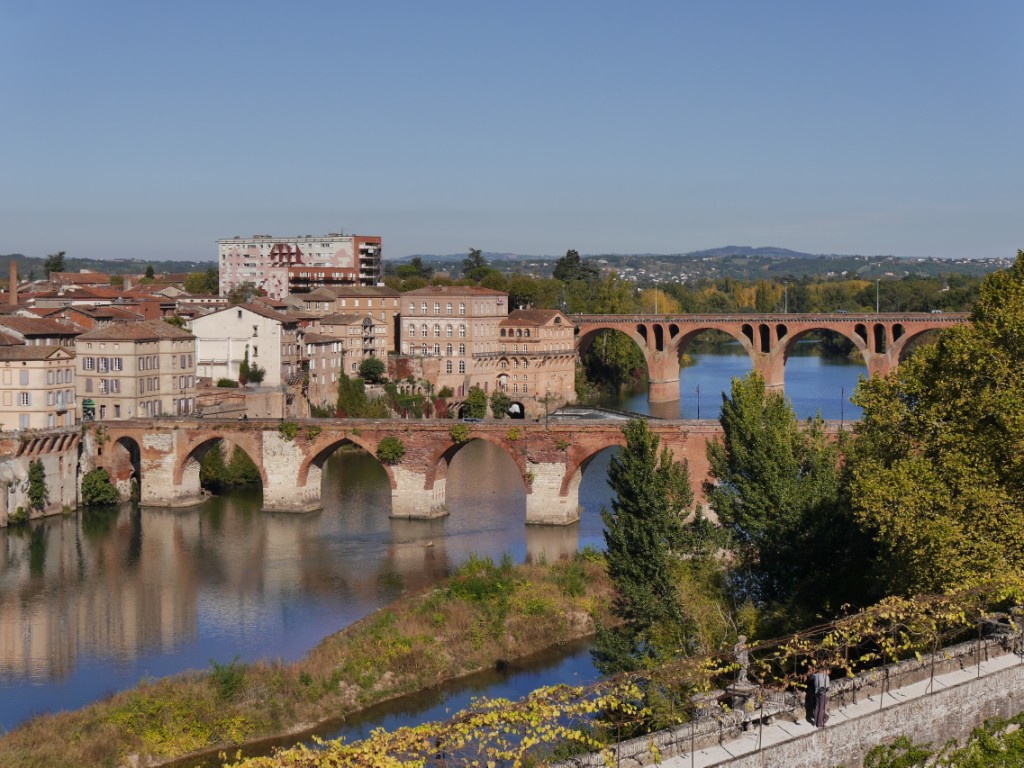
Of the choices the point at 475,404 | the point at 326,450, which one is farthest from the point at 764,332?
the point at 326,450

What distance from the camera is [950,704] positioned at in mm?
20047

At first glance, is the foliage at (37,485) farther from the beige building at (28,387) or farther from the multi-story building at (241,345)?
the multi-story building at (241,345)

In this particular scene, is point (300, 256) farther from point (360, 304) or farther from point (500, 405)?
point (500, 405)

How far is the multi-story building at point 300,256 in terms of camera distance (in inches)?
4774

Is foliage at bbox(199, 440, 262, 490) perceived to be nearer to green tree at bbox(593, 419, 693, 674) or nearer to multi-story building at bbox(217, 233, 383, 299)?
green tree at bbox(593, 419, 693, 674)

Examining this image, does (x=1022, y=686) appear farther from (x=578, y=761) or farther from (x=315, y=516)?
(x=315, y=516)

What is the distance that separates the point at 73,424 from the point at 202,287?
69351 millimetres

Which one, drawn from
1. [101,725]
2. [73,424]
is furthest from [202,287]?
[101,725]

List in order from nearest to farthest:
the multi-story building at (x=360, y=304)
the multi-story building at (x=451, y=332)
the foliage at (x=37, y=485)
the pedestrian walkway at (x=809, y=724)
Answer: the pedestrian walkway at (x=809, y=724) → the foliage at (x=37, y=485) → the multi-story building at (x=451, y=332) → the multi-story building at (x=360, y=304)

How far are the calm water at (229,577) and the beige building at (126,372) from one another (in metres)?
5.24

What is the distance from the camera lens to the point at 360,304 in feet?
299

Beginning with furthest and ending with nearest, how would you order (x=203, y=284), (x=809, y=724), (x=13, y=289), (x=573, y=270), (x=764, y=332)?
1. (x=573, y=270)
2. (x=203, y=284)
3. (x=764, y=332)
4. (x=13, y=289)
5. (x=809, y=724)

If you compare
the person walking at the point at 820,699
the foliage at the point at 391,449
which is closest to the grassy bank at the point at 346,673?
the foliage at the point at 391,449

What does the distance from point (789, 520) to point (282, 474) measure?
84.6 feet
